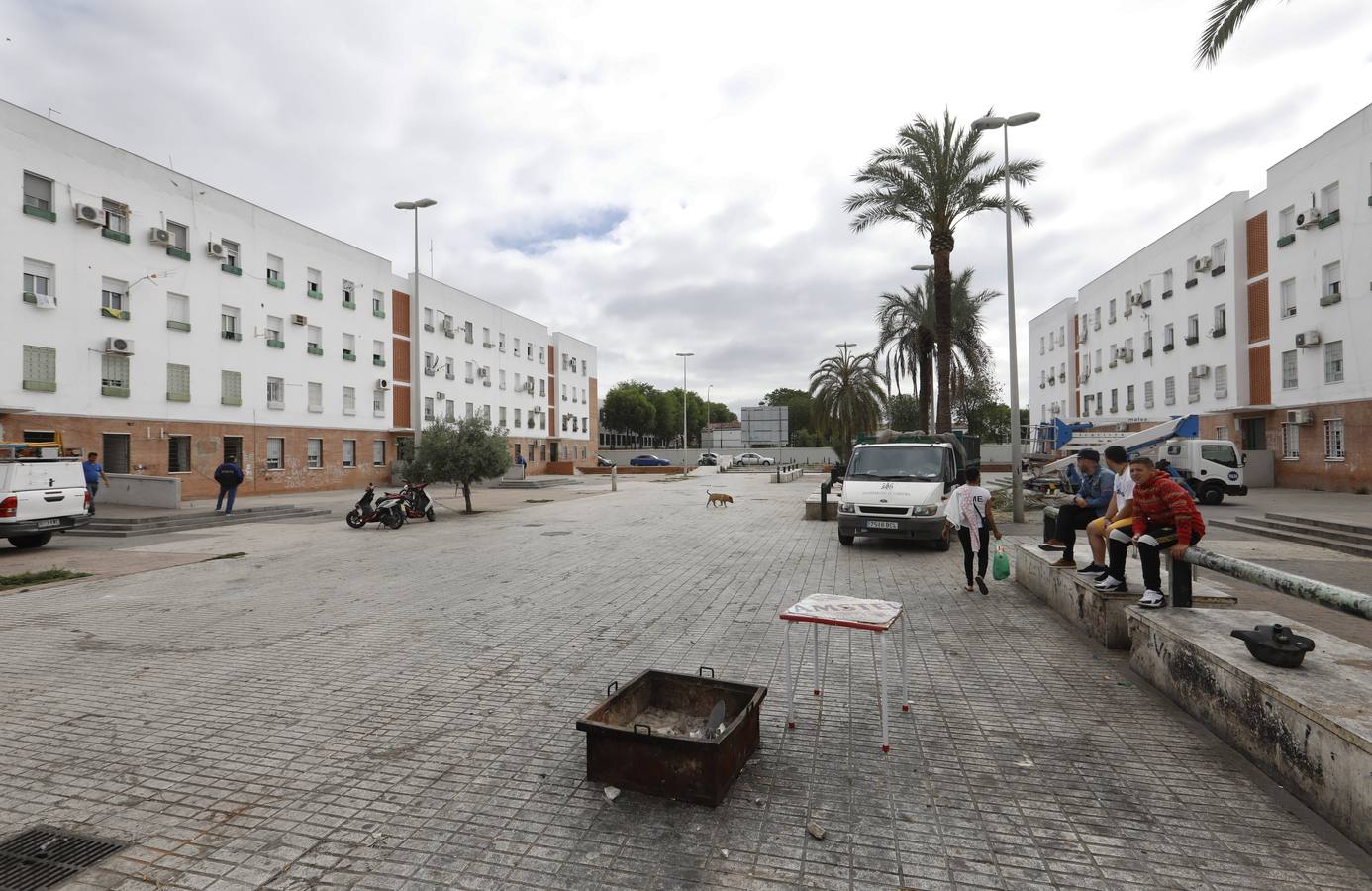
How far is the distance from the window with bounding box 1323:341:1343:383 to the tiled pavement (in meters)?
26.0

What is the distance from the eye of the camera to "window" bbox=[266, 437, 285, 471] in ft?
101

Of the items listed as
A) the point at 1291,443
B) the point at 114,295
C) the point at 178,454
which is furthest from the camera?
the point at 1291,443

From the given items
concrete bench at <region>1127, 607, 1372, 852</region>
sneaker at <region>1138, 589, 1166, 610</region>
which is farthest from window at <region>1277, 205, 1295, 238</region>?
concrete bench at <region>1127, 607, 1372, 852</region>

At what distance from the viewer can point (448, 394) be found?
45219 mm

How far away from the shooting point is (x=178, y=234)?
88.6 feet

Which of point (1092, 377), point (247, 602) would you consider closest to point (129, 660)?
point (247, 602)

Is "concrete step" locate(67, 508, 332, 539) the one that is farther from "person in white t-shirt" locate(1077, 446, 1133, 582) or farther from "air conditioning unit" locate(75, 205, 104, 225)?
"person in white t-shirt" locate(1077, 446, 1133, 582)

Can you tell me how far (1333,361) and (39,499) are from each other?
37939mm

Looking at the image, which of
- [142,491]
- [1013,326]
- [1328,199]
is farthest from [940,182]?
[142,491]

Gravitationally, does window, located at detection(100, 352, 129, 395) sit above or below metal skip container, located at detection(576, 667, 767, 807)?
above

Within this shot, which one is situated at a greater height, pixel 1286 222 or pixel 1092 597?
pixel 1286 222

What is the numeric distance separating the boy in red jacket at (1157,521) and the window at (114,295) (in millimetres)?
30603

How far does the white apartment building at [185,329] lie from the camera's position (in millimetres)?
21869

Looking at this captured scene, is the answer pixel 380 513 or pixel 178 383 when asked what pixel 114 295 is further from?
pixel 380 513
